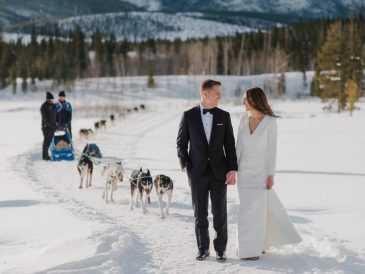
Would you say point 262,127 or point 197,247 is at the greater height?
point 262,127

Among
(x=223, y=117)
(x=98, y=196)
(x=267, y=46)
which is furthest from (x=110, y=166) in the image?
(x=267, y=46)

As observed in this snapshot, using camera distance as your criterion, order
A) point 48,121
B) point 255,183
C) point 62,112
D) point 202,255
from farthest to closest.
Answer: point 62,112 → point 48,121 → point 202,255 → point 255,183

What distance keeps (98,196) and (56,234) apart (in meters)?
3.14

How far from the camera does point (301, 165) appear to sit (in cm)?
1438

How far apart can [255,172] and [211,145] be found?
1.85 feet

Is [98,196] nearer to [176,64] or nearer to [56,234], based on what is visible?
[56,234]

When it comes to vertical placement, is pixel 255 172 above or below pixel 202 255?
above

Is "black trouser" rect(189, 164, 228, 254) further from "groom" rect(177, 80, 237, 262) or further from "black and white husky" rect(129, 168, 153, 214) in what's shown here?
"black and white husky" rect(129, 168, 153, 214)

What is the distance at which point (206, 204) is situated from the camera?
5887mm

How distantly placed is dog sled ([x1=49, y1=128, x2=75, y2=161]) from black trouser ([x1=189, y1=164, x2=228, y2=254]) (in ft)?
31.8

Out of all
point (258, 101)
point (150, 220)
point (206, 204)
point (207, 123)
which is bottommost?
point (150, 220)

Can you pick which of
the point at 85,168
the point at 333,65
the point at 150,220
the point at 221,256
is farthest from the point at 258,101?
the point at 333,65

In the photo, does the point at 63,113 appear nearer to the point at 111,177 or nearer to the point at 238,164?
the point at 111,177

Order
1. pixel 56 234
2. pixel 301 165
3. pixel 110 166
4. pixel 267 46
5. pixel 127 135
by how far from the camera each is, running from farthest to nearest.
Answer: pixel 267 46, pixel 127 135, pixel 301 165, pixel 110 166, pixel 56 234
